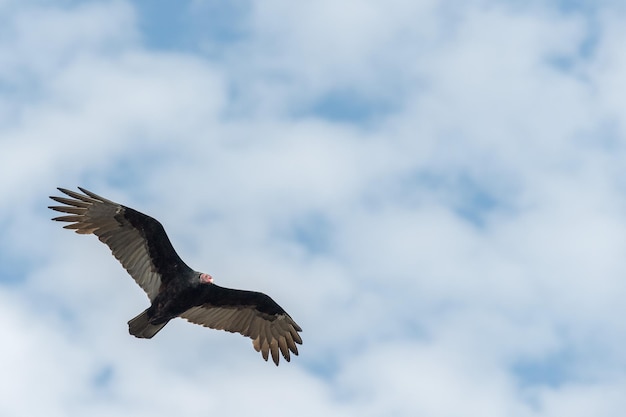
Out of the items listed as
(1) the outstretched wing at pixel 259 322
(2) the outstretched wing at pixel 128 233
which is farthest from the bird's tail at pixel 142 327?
(1) the outstretched wing at pixel 259 322

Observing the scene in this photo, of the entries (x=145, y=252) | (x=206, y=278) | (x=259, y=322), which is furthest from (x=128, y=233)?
(x=259, y=322)

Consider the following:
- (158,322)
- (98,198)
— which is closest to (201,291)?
(158,322)

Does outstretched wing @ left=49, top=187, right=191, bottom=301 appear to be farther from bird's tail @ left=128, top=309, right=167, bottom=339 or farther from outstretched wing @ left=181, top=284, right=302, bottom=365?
outstretched wing @ left=181, top=284, right=302, bottom=365

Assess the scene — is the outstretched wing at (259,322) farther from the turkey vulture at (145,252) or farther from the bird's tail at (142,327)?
the bird's tail at (142,327)

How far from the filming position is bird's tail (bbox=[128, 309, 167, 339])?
64.1 ft

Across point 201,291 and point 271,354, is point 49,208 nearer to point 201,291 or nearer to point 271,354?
point 201,291

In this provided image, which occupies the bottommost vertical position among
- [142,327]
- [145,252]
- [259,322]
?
[142,327]

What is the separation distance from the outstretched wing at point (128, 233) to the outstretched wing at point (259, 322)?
140cm

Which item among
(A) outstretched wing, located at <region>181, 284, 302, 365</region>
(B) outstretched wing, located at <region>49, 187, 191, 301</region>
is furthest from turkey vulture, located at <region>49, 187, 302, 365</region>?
(A) outstretched wing, located at <region>181, 284, 302, 365</region>

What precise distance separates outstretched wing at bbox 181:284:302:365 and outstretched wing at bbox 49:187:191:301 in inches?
55.1

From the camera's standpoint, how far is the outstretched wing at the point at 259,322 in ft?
68.9

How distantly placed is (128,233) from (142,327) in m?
1.65

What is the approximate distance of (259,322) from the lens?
21234 millimetres

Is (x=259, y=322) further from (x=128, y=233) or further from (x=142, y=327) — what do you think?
(x=128, y=233)
